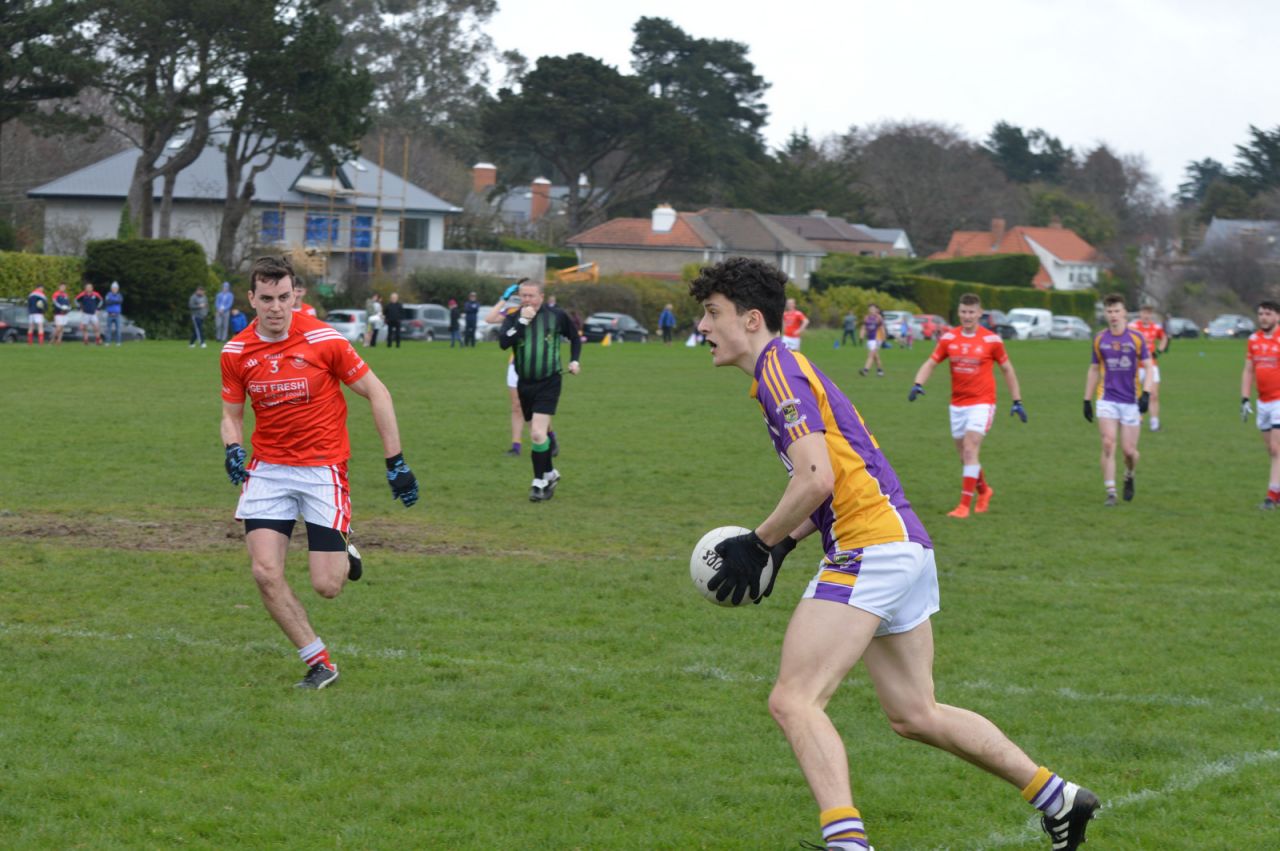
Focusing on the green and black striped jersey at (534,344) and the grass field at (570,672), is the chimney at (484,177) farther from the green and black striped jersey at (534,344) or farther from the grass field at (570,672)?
the green and black striped jersey at (534,344)

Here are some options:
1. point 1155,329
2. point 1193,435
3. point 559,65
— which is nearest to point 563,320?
point 1193,435

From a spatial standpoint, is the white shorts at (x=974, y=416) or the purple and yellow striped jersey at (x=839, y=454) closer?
the purple and yellow striped jersey at (x=839, y=454)

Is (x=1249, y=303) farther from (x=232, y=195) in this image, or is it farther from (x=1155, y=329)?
(x=1155, y=329)

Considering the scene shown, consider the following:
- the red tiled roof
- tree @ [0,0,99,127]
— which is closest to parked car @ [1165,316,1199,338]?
the red tiled roof

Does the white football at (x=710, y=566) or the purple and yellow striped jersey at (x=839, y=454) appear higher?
the purple and yellow striped jersey at (x=839, y=454)

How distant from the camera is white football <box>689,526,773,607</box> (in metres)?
5.11

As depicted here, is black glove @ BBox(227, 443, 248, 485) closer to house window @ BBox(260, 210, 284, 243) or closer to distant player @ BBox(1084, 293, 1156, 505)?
distant player @ BBox(1084, 293, 1156, 505)

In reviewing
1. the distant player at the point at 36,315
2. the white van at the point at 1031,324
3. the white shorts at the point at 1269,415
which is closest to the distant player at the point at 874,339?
the distant player at the point at 36,315

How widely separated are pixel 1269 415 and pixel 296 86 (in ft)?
138

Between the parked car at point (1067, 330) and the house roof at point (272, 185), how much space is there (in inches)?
1174

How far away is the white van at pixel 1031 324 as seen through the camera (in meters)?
73.3

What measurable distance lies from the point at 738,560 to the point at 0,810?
2963 millimetres

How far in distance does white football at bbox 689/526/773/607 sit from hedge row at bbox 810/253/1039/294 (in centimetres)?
7422

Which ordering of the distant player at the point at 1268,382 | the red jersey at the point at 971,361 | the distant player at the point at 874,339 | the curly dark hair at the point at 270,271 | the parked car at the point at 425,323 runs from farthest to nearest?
the parked car at the point at 425,323
the distant player at the point at 874,339
the distant player at the point at 1268,382
the red jersey at the point at 971,361
the curly dark hair at the point at 270,271
